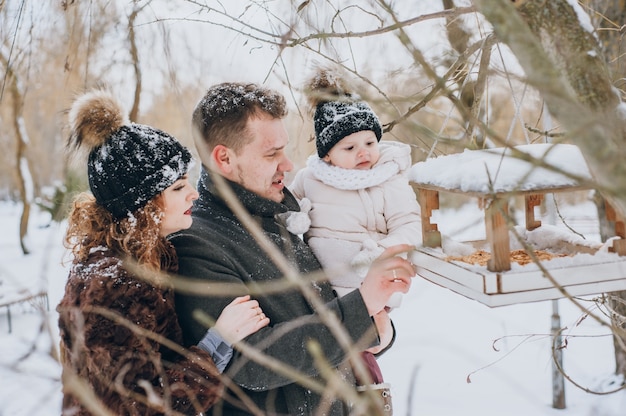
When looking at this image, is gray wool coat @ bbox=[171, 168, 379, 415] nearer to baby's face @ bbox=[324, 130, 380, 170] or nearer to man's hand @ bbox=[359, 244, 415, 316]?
man's hand @ bbox=[359, 244, 415, 316]

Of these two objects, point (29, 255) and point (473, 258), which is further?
point (29, 255)

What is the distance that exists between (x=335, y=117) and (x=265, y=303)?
2.35ft

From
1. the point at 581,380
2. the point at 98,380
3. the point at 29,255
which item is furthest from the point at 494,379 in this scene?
the point at 29,255

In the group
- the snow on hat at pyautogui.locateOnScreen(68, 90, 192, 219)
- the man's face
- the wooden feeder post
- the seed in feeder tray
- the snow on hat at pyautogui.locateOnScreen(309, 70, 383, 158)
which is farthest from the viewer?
the snow on hat at pyautogui.locateOnScreen(309, 70, 383, 158)

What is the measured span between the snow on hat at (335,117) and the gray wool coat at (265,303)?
10.0 inches

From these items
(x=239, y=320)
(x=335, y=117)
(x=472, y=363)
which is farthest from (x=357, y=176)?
(x=472, y=363)

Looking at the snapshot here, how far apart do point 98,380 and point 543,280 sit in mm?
1063

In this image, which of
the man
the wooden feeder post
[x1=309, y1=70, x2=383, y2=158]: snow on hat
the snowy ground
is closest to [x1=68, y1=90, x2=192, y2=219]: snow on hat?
the man

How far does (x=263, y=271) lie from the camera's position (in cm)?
179

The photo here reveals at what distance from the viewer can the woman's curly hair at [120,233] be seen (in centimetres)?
160

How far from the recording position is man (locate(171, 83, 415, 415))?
159 cm

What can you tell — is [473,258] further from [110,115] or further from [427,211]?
[110,115]

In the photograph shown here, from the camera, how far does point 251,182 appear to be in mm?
1919

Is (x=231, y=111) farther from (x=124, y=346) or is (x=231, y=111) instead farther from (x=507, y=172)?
(x=507, y=172)
